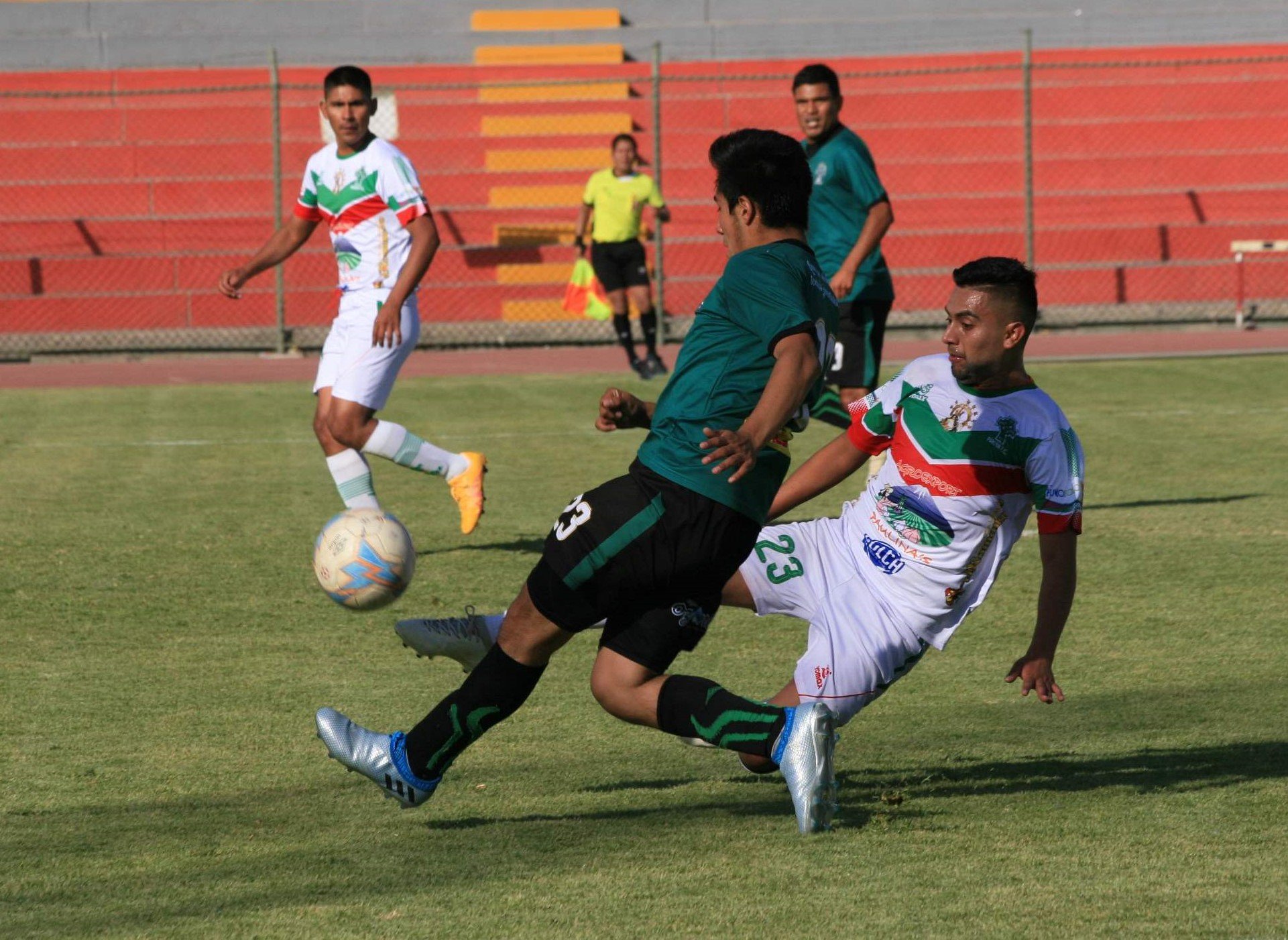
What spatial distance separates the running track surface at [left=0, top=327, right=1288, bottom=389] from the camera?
16.4 m

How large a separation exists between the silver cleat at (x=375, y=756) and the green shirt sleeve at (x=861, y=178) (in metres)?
5.32

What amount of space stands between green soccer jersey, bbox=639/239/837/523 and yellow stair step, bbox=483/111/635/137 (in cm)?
1817

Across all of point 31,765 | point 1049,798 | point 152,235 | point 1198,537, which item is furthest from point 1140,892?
point 152,235

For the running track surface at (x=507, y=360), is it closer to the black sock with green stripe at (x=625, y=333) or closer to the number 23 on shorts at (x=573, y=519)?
the black sock with green stripe at (x=625, y=333)

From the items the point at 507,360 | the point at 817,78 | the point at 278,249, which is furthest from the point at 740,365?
the point at 507,360

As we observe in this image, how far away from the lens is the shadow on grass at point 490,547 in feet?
26.3

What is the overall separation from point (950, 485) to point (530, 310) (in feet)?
52.7

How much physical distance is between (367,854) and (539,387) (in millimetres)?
11125

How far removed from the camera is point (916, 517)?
450 cm

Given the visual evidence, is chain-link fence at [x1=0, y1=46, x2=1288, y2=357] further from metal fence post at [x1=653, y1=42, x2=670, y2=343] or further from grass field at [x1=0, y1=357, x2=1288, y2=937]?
grass field at [x1=0, y1=357, x2=1288, y2=937]

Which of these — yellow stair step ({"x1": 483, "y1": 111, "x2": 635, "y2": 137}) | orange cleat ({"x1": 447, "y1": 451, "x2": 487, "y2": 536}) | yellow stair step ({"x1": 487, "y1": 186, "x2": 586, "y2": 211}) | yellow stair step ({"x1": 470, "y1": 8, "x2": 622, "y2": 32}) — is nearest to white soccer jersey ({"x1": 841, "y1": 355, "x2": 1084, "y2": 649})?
orange cleat ({"x1": 447, "y1": 451, "x2": 487, "y2": 536})

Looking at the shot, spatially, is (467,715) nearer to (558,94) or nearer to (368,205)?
(368,205)

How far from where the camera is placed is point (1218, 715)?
5184mm

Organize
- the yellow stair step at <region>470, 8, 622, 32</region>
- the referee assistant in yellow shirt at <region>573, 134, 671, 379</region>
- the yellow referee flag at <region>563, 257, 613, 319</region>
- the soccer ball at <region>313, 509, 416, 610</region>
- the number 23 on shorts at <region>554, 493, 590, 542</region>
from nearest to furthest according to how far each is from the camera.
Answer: the number 23 on shorts at <region>554, 493, 590, 542</region>
the soccer ball at <region>313, 509, 416, 610</region>
the referee assistant in yellow shirt at <region>573, 134, 671, 379</region>
the yellow referee flag at <region>563, 257, 613, 319</region>
the yellow stair step at <region>470, 8, 622, 32</region>
